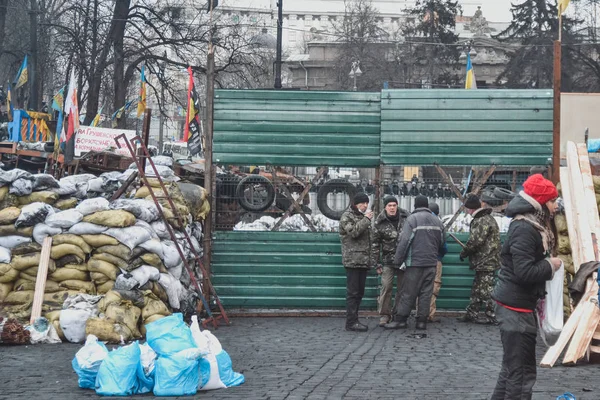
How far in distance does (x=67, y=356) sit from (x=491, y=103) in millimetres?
6972

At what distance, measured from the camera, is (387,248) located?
42.3 feet

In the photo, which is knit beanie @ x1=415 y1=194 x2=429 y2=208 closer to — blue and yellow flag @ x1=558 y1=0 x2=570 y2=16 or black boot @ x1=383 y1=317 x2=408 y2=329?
black boot @ x1=383 y1=317 x2=408 y2=329

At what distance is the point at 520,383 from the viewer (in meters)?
6.43

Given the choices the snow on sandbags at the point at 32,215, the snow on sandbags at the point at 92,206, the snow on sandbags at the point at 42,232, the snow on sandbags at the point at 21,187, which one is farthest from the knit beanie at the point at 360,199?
the snow on sandbags at the point at 21,187

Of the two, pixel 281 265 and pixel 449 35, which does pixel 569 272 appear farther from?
pixel 449 35

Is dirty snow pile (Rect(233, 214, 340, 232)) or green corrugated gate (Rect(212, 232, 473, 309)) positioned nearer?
green corrugated gate (Rect(212, 232, 473, 309))

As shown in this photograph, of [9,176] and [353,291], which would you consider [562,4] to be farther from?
[9,176]

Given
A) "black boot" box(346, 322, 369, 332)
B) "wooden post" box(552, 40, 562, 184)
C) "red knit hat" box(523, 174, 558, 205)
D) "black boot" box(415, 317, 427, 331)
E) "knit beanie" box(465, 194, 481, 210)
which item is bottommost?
"black boot" box(346, 322, 369, 332)

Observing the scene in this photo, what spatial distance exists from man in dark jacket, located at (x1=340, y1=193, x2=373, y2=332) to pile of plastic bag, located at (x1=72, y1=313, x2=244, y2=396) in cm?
406

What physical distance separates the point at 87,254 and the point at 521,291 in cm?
671

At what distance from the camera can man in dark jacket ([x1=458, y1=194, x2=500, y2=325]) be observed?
12.9 m

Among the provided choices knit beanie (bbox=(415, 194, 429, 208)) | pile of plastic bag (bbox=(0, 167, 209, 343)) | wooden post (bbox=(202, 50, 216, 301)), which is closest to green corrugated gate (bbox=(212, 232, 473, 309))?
wooden post (bbox=(202, 50, 216, 301))

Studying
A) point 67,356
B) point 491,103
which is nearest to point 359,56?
point 491,103

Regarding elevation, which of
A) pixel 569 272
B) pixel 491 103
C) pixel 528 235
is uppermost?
→ pixel 491 103
